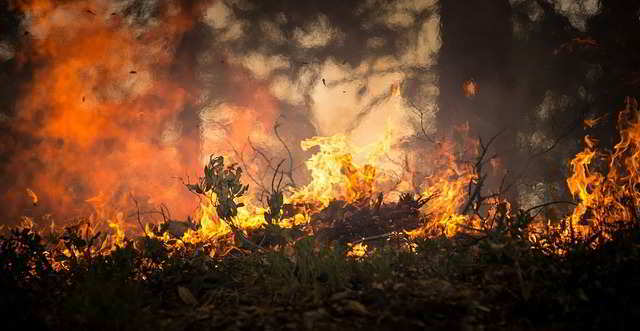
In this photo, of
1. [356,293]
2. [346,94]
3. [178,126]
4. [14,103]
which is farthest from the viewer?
[346,94]

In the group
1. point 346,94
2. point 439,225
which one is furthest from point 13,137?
point 439,225

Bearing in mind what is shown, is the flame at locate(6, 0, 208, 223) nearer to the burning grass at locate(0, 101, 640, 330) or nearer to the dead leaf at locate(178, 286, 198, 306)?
the burning grass at locate(0, 101, 640, 330)

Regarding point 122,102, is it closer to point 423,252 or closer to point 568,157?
point 423,252

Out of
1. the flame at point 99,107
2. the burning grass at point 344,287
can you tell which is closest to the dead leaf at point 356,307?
the burning grass at point 344,287


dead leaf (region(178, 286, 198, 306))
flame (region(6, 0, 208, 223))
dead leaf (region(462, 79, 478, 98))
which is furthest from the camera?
flame (region(6, 0, 208, 223))

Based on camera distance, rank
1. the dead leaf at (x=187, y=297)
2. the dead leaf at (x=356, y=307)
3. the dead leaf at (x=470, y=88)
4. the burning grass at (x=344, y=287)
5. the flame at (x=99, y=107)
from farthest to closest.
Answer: the flame at (x=99, y=107)
the dead leaf at (x=470, y=88)
the dead leaf at (x=187, y=297)
the dead leaf at (x=356, y=307)
the burning grass at (x=344, y=287)

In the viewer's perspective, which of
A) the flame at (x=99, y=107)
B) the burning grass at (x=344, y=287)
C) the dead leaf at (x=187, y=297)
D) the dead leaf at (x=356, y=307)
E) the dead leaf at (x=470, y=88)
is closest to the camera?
the burning grass at (x=344, y=287)

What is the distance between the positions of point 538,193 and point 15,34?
14979mm

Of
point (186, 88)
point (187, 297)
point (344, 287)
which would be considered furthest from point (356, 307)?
point (186, 88)

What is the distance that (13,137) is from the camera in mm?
11367

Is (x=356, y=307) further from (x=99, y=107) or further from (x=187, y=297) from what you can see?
(x=99, y=107)

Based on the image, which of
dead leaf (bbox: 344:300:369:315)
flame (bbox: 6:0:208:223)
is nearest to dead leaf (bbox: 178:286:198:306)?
dead leaf (bbox: 344:300:369:315)

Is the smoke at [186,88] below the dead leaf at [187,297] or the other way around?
the other way around

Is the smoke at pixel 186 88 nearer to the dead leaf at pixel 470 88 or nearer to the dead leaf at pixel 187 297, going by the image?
the dead leaf at pixel 470 88
